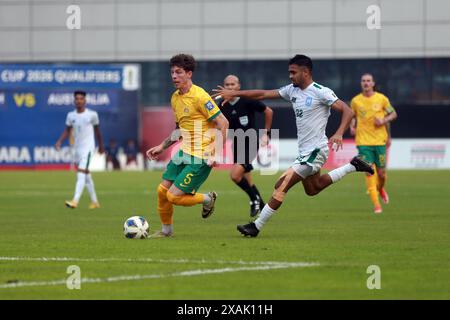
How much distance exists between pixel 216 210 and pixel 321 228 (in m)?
4.89

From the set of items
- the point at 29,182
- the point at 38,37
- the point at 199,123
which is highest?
the point at 38,37

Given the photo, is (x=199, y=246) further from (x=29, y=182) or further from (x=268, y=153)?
(x=268, y=153)

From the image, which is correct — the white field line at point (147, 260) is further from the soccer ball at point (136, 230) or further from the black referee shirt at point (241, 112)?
the black referee shirt at point (241, 112)

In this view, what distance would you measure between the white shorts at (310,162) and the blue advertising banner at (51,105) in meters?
30.7

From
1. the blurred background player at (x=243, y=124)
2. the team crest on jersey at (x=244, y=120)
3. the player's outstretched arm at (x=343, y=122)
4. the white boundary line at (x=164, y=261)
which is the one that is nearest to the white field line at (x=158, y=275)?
the white boundary line at (x=164, y=261)

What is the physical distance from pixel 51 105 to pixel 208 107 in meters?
31.7

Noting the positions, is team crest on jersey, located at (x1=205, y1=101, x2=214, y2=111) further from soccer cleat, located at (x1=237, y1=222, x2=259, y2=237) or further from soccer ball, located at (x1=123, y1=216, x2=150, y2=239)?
soccer ball, located at (x1=123, y1=216, x2=150, y2=239)

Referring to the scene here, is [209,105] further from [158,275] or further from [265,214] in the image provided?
[158,275]

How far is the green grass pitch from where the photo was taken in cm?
940

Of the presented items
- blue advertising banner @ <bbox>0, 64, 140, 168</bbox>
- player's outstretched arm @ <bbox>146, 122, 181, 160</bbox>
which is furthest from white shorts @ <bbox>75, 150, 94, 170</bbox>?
blue advertising banner @ <bbox>0, 64, 140, 168</bbox>

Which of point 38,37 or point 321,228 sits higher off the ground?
point 38,37

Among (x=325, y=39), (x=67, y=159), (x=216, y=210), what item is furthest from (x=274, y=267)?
(x=325, y=39)

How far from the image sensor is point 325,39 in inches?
2228

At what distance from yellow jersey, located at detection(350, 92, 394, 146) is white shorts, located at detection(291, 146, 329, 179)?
6.70 m
